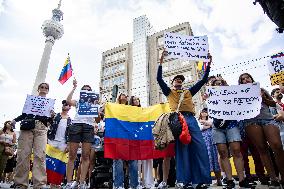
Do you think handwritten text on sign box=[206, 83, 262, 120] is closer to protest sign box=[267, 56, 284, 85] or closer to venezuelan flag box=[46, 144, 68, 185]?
protest sign box=[267, 56, 284, 85]

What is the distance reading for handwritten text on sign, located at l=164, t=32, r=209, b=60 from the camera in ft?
19.7

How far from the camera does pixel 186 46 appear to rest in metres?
6.14

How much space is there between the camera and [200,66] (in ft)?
30.0

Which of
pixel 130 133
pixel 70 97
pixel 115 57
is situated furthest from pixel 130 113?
pixel 115 57

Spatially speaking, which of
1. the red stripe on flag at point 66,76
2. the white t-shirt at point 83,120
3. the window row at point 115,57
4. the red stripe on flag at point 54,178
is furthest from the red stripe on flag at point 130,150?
the window row at point 115,57

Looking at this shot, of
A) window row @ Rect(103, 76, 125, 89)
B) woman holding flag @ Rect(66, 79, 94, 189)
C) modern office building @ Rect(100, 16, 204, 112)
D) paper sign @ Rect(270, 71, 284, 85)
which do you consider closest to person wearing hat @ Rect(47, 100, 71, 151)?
woman holding flag @ Rect(66, 79, 94, 189)

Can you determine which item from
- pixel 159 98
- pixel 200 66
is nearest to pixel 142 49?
pixel 159 98

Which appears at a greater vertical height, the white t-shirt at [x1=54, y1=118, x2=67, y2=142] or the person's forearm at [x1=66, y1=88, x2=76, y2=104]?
the person's forearm at [x1=66, y1=88, x2=76, y2=104]

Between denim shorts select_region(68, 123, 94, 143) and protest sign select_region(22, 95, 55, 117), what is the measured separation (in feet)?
2.02

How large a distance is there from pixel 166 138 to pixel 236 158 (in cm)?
118

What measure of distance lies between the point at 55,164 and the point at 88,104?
202 cm

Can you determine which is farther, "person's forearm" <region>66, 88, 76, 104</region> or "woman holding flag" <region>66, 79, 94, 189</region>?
"person's forearm" <region>66, 88, 76, 104</region>

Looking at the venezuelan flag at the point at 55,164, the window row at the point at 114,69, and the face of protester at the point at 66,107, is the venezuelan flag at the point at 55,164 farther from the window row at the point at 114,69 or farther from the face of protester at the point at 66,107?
the window row at the point at 114,69

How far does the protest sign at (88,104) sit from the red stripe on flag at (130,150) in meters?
0.74
